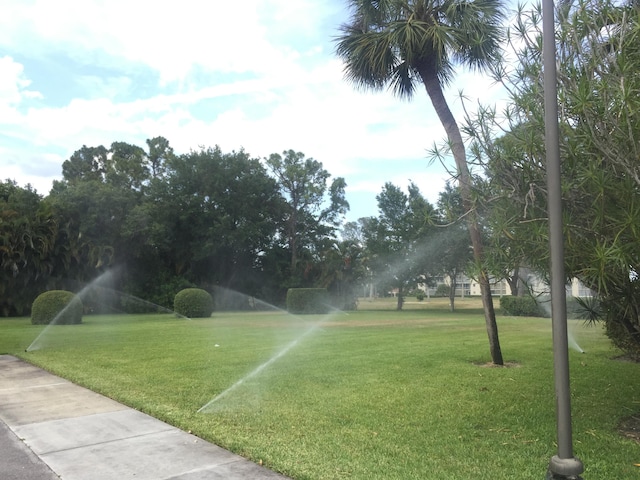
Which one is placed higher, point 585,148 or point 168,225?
point 168,225

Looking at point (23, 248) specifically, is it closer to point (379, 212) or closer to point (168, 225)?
point (168, 225)

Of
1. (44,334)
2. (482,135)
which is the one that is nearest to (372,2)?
(482,135)

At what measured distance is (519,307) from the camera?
3045 centimetres

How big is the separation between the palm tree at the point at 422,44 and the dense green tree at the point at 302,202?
31.2 m

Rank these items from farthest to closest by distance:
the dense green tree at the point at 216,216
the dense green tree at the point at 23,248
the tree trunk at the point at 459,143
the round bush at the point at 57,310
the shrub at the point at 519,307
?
the dense green tree at the point at 216,216, the shrub at the point at 519,307, the dense green tree at the point at 23,248, the round bush at the point at 57,310, the tree trunk at the point at 459,143

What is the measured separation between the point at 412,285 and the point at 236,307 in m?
13.2

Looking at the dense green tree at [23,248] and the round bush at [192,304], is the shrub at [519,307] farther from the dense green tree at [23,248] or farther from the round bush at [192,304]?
the dense green tree at [23,248]

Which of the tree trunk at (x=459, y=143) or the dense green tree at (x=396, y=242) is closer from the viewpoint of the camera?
the tree trunk at (x=459, y=143)

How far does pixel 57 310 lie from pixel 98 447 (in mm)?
18707

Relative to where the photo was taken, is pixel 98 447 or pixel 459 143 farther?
pixel 459 143

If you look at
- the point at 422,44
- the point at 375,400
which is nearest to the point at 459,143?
the point at 422,44

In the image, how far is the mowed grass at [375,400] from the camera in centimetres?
471

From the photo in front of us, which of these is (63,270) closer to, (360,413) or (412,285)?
(412,285)

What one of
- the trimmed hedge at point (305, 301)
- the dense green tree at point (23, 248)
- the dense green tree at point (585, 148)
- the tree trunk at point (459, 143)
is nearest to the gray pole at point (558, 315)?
the dense green tree at point (585, 148)
